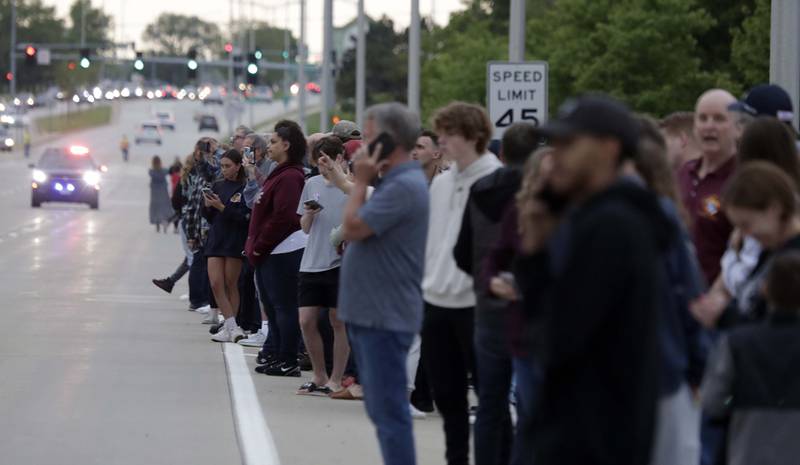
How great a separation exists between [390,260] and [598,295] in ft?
11.2

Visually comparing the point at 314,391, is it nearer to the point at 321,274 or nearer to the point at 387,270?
the point at 321,274

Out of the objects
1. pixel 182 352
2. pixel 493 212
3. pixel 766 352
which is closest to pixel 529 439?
pixel 766 352

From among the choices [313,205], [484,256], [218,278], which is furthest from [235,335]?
[484,256]

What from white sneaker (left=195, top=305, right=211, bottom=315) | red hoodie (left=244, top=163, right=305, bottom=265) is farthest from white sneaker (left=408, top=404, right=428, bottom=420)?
white sneaker (left=195, top=305, right=211, bottom=315)

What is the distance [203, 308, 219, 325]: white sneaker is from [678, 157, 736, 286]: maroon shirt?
35.4 feet

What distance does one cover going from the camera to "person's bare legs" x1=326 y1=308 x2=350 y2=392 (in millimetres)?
12328

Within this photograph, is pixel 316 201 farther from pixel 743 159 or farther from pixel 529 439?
pixel 529 439

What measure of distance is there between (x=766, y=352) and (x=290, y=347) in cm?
798

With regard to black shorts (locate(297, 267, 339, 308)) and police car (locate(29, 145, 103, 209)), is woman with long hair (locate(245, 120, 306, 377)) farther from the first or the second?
police car (locate(29, 145, 103, 209))

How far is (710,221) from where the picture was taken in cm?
756

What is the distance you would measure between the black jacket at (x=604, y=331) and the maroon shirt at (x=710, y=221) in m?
2.25

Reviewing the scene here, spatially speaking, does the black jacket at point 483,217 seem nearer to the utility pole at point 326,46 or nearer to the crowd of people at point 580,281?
the crowd of people at point 580,281

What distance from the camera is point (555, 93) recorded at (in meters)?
51.1

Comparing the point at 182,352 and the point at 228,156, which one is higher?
the point at 228,156
